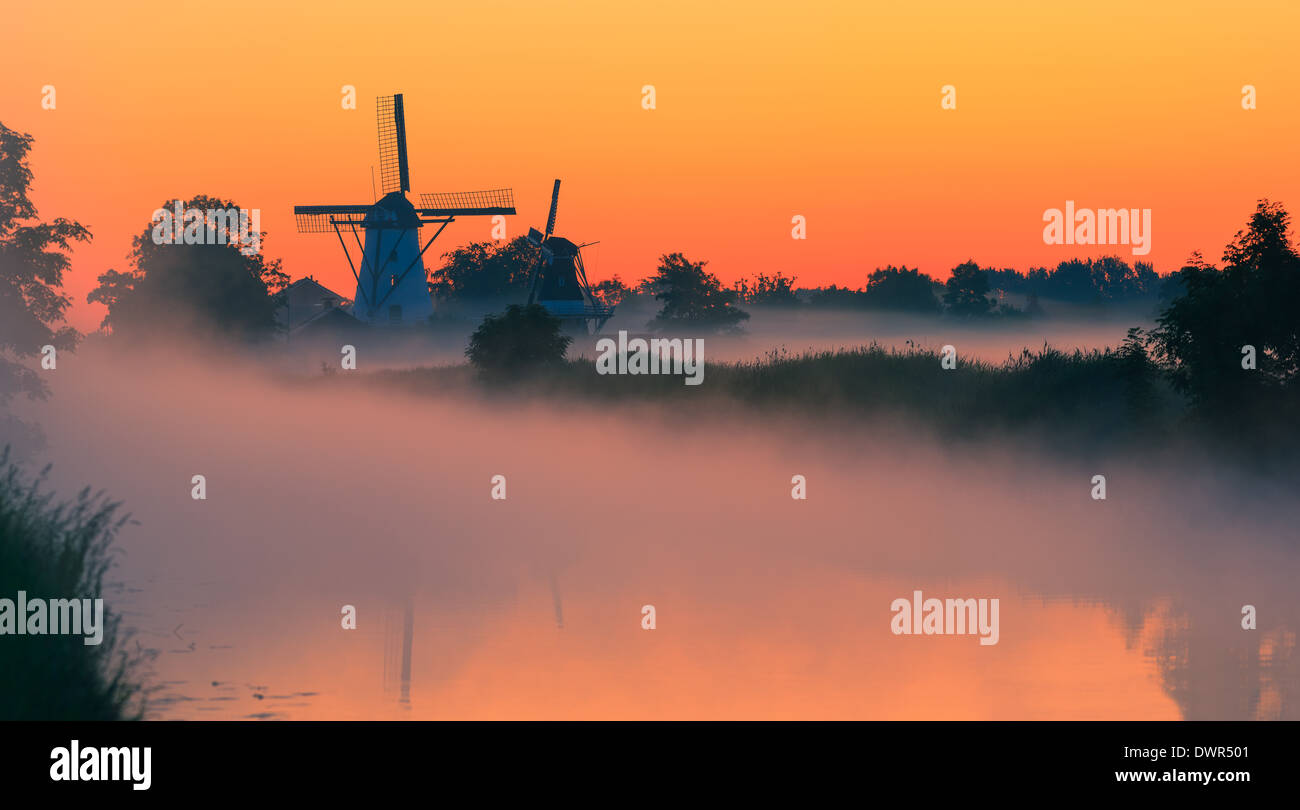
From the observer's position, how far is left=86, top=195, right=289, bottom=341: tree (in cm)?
7988

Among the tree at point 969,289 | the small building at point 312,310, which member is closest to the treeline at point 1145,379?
the small building at point 312,310

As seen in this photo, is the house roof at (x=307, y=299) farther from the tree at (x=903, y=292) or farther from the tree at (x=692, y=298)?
the tree at (x=903, y=292)

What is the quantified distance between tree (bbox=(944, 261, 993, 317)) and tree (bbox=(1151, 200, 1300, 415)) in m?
84.0

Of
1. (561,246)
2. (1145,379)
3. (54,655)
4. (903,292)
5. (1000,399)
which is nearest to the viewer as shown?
(54,655)

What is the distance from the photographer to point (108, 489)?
47969 mm

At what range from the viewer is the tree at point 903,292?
126750 mm

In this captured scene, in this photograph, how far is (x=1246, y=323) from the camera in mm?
35594

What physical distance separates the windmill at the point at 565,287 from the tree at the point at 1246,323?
190 feet

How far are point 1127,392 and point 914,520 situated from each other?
7.03 m

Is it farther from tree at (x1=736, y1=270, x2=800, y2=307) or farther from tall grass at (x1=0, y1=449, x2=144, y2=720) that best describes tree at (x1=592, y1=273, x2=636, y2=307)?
tall grass at (x1=0, y1=449, x2=144, y2=720)

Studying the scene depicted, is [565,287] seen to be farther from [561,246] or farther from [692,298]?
[692,298]

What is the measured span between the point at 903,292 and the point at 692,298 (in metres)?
32.7

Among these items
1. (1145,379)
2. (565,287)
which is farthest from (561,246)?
(1145,379)
